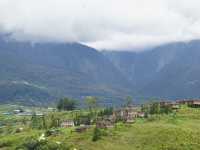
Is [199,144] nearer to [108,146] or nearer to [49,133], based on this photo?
[108,146]

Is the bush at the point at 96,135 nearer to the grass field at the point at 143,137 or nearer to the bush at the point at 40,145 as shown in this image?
the grass field at the point at 143,137

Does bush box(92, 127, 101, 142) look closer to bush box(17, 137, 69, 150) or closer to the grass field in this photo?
the grass field

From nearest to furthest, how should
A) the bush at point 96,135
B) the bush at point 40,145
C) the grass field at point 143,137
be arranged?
1. the grass field at point 143,137
2. the bush at point 40,145
3. the bush at point 96,135

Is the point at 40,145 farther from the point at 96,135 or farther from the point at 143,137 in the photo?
the point at 143,137

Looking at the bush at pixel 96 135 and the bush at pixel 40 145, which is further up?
the bush at pixel 96 135

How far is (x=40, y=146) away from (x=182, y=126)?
4303 centimetres

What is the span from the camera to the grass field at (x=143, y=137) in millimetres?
160750

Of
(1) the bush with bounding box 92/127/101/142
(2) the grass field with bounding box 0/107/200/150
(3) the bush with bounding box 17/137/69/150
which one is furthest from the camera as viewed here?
(1) the bush with bounding box 92/127/101/142

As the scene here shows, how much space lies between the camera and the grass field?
160750 millimetres

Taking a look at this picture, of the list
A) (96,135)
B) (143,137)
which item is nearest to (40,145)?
(96,135)

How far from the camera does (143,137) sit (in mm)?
168000

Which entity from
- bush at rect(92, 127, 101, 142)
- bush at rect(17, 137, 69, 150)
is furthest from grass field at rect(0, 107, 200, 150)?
bush at rect(17, 137, 69, 150)

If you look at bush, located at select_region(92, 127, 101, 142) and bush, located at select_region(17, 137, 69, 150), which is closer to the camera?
bush, located at select_region(17, 137, 69, 150)

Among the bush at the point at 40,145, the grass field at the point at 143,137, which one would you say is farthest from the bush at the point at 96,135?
the bush at the point at 40,145
